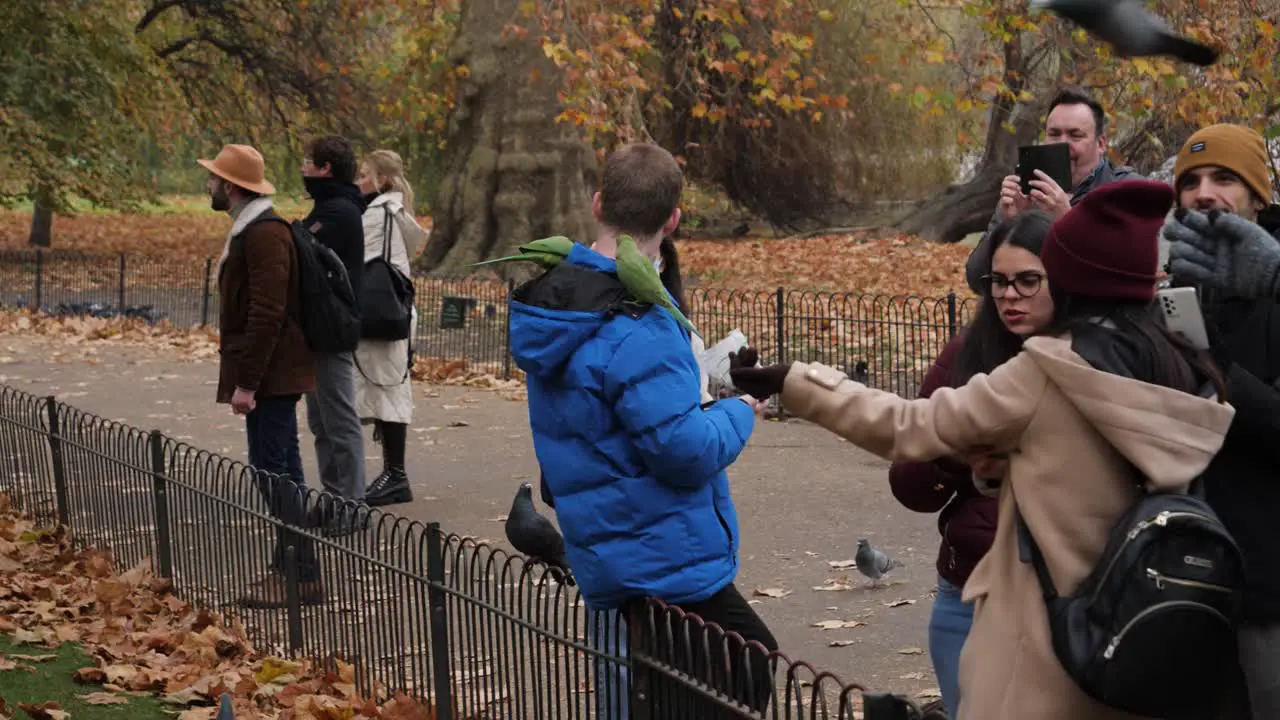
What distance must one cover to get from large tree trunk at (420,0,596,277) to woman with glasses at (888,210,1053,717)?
808 inches

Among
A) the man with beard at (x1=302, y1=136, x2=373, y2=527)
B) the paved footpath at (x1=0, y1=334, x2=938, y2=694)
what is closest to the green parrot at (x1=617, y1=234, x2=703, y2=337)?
the paved footpath at (x1=0, y1=334, x2=938, y2=694)

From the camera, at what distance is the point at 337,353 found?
8.38 meters

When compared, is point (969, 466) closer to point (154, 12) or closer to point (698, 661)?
point (698, 661)

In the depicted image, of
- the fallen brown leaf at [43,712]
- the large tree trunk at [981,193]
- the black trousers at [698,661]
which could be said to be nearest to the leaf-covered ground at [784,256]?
the large tree trunk at [981,193]

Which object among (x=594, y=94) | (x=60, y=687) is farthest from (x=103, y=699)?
(x=594, y=94)

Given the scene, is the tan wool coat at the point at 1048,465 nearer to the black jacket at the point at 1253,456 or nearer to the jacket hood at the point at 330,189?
the black jacket at the point at 1253,456

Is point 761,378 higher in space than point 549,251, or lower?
lower

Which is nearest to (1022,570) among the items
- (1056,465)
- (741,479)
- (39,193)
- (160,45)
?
(1056,465)

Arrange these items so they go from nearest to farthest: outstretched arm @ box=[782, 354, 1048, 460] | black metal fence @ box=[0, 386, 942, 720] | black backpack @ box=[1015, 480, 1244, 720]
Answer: black backpack @ box=[1015, 480, 1244, 720] < outstretched arm @ box=[782, 354, 1048, 460] < black metal fence @ box=[0, 386, 942, 720]

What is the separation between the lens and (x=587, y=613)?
14.6 ft

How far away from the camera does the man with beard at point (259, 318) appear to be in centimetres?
739

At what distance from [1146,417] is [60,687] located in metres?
5.01

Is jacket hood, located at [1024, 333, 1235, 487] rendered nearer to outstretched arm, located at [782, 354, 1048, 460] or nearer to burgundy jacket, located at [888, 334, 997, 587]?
outstretched arm, located at [782, 354, 1048, 460]

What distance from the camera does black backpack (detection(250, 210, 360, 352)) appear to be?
771 centimetres
